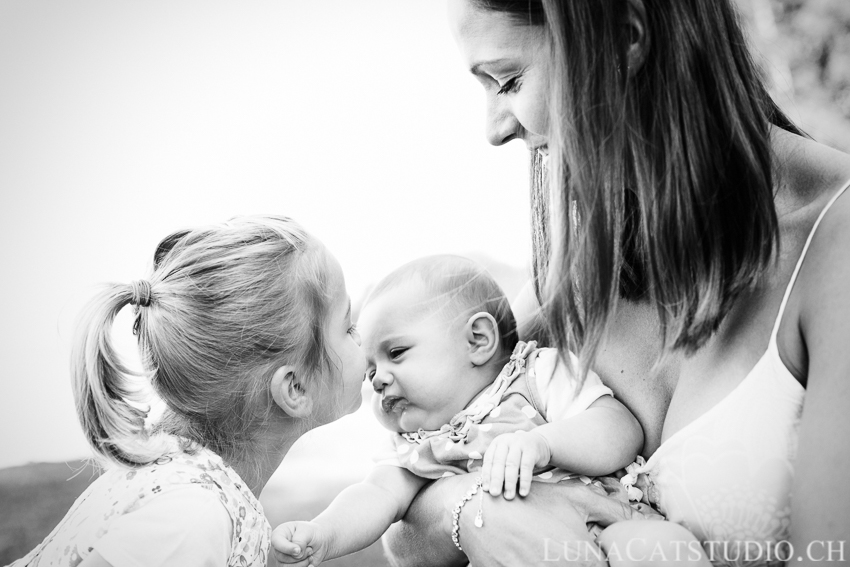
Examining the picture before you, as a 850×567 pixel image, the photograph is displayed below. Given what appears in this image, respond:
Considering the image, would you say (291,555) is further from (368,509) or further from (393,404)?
(393,404)

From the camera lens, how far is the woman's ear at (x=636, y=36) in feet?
3.49

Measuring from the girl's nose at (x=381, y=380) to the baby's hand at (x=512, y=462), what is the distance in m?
0.32

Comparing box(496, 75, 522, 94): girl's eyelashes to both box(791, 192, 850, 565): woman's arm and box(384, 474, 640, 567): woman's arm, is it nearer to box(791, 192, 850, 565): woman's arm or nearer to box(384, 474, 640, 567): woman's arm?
box(791, 192, 850, 565): woman's arm

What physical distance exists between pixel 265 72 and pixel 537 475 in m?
2.46

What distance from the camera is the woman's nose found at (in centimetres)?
124

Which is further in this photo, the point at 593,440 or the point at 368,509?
the point at 368,509

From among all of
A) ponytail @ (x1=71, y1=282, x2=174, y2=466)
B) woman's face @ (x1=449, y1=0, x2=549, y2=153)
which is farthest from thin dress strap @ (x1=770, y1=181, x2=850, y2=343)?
ponytail @ (x1=71, y1=282, x2=174, y2=466)

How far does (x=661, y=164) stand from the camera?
3.50 feet

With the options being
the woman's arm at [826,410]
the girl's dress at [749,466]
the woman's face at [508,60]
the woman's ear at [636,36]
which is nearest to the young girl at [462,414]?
the girl's dress at [749,466]

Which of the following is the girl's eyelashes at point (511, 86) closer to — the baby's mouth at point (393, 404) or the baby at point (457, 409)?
the baby at point (457, 409)

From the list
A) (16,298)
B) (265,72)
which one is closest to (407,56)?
(265,72)

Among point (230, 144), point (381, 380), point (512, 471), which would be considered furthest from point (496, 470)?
point (230, 144)

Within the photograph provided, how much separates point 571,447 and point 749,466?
280 mm

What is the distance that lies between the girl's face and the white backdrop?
97 centimetres
